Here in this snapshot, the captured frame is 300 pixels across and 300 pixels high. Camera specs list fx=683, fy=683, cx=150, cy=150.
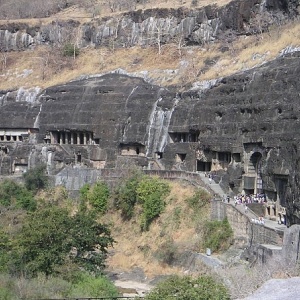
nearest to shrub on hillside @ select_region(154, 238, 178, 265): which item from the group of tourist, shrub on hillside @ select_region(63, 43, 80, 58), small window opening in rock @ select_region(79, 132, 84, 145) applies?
the group of tourist

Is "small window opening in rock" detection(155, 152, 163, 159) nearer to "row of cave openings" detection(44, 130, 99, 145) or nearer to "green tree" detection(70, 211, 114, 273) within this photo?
"row of cave openings" detection(44, 130, 99, 145)

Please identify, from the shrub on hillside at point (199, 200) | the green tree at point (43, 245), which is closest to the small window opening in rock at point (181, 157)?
the shrub on hillside at point (199, 200)

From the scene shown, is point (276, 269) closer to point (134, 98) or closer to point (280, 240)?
point (280, 240)

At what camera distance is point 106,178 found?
48.8 meters

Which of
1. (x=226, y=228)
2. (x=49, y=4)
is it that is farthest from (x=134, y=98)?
(x=49, y=4)

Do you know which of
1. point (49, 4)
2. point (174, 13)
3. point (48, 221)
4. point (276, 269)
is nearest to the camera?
point (276, 269)

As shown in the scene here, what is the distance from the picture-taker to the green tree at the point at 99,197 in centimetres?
4662

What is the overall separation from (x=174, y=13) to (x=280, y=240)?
41495 mm

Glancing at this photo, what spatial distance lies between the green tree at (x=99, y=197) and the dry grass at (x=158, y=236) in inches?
85.8

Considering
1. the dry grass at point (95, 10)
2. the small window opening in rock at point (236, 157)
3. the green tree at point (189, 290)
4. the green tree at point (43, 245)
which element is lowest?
the green tree at point (189, 290)

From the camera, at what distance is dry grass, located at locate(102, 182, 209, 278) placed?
39344 mm

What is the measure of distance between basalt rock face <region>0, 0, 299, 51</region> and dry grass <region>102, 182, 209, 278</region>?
80.2 feet

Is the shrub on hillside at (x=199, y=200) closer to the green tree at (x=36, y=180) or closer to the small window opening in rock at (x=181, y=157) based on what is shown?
the small window opening in rock at (x=181, y=157)

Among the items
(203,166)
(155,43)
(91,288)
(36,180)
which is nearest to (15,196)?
(36,180)
